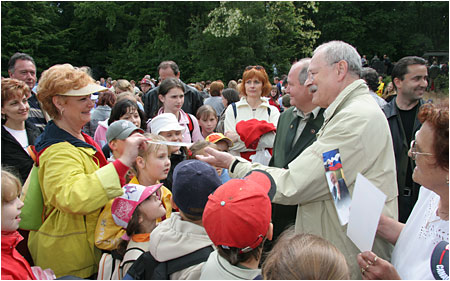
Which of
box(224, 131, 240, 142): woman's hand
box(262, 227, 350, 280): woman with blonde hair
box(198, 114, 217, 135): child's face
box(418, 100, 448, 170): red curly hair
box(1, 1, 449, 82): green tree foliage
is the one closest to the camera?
box(262, 227, 350, 280): woman with blonde hair

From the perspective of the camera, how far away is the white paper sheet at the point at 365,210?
1.70 metres

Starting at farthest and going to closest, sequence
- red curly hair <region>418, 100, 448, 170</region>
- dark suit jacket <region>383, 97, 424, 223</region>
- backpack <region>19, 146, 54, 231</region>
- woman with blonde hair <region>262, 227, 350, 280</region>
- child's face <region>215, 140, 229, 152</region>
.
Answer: child's face <region>215, 140, 229, 152</region> → dark suit jacket <region>383, 97, 424, 223</region> → backpack <region>19, 146, 54, 231</region> → red curly hair <region>418, 100, 448, 170</region> → woman with blonde hair <region>262, 227, 350, 280</region>

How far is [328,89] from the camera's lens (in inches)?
96.1

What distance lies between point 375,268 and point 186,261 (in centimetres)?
92

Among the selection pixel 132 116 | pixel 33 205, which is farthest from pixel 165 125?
pixel 33 205

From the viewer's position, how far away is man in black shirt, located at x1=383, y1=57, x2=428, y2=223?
12.1 ft

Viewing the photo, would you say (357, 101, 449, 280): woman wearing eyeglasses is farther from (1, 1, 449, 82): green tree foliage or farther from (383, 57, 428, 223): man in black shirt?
(1, 1, 449, 82): green tree foliage

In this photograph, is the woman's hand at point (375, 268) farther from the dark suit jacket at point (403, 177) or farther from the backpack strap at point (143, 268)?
the dark suit jacket at point (403, 177)

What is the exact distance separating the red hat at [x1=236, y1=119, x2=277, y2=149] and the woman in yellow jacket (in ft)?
6.23

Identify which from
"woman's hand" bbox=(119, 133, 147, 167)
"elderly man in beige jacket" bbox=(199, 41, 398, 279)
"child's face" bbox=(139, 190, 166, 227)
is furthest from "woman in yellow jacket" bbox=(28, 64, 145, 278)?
"elderly man in beige jacket" bbox=(199, 41, 398, 279)

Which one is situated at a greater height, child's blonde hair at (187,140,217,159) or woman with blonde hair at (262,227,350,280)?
woman with blonde hair at (262,227,350,280)

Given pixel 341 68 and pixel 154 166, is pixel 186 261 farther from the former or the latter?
pixel 341 68

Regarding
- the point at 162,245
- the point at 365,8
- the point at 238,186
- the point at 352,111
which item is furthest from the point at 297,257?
the point at 365,8

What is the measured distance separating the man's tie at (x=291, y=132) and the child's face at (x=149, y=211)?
1.13m
